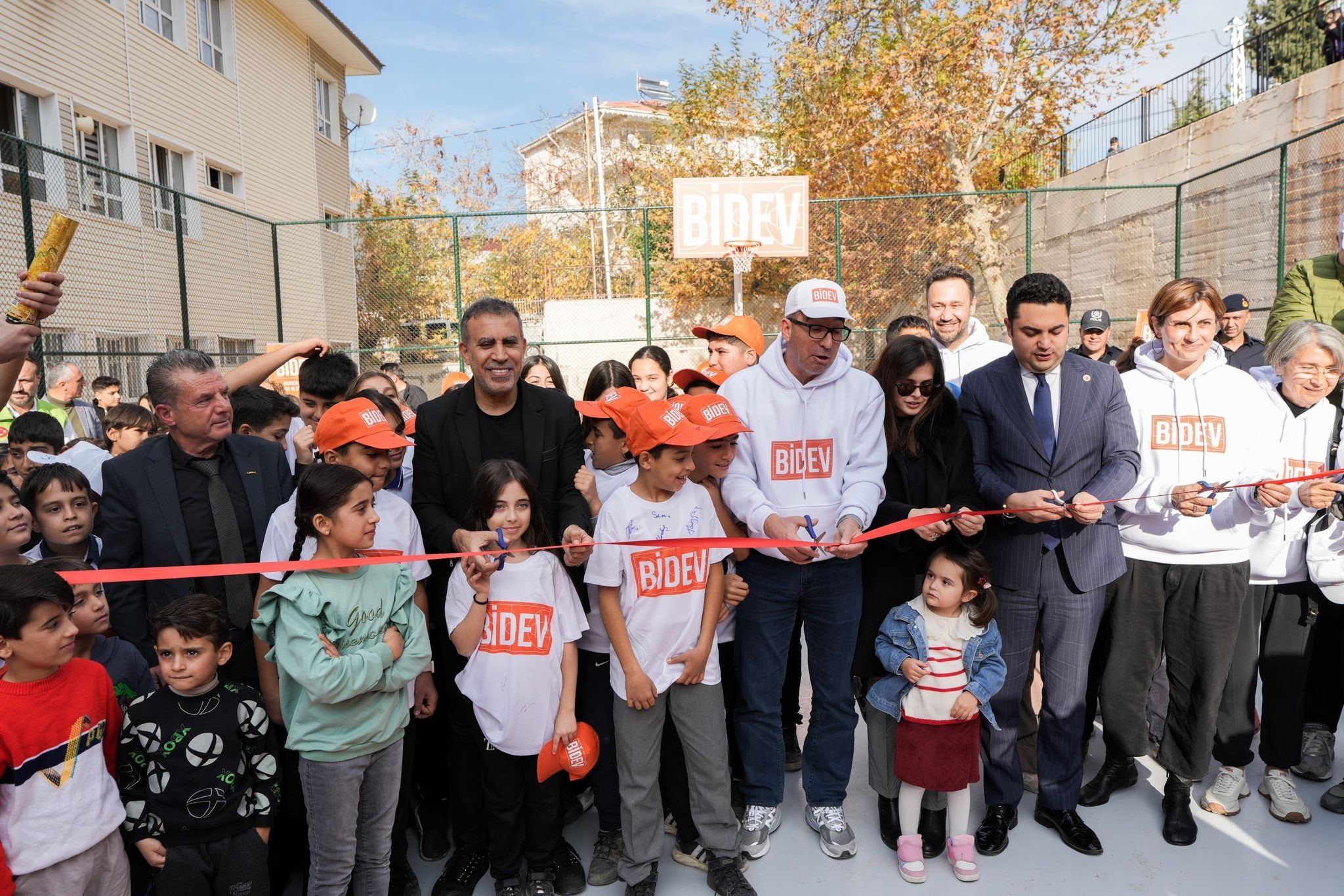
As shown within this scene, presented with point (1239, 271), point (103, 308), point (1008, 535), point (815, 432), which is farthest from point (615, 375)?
point (1239, 271)

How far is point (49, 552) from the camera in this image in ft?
11.0

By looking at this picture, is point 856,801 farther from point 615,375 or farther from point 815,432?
point 615,375

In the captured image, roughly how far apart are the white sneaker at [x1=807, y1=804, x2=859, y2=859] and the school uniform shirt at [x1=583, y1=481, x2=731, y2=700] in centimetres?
93

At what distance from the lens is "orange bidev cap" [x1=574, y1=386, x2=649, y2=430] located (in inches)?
138

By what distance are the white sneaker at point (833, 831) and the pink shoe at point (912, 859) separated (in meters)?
0.19

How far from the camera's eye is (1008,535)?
3367 millimetres

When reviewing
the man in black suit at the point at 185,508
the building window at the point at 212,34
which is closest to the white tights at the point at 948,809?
the man in black suit at the point at 185,508

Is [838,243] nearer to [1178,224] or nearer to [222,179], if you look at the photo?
[1178,224]

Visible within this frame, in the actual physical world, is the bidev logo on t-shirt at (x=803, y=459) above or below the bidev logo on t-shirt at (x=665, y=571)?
above

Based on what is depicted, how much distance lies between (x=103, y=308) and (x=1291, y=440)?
11.6 m

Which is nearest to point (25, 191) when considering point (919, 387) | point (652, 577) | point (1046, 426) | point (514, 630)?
point (514, 630)

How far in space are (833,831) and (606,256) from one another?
15.5m

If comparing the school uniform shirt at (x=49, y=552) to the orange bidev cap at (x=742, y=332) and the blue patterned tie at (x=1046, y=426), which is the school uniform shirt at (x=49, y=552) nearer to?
the orange bidev cap at (x=742, y=332)

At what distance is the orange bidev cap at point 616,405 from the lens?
11.5 feet
